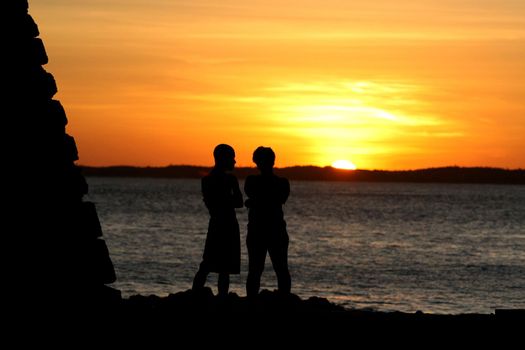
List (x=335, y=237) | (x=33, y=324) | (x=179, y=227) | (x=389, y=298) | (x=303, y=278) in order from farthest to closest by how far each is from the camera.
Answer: (x=179, y=227) < (x=335, y=237) < (x=303, y=278) < (x=389, y=298) < (x=33, y=324)

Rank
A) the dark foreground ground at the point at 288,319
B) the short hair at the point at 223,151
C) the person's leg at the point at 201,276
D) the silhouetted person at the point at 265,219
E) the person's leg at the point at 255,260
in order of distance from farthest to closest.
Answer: the person's leg at the point at 255,260 → the silhouetted person at the point at 265,219 → the person's leg at the point at 201,276 → the short hair at the point at 223,151 → the dark foreground ground at the point at 288,319

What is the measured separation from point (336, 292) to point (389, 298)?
7.48 feet

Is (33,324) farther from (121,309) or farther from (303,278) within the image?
(303,278)

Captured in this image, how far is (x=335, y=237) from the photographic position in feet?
255

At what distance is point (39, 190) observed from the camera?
388 inches

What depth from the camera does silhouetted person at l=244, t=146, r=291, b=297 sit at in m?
12.6

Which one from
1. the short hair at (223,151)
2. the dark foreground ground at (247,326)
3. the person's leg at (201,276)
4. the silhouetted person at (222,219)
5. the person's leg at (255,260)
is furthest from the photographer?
the person's leg at (255,260)

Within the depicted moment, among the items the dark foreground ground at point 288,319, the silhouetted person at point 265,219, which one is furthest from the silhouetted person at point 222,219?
the dark foreground ground at point 288,319

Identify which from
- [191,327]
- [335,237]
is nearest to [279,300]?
[191,327]

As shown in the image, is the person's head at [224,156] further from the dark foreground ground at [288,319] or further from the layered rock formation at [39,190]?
the layered rock formation at [39,190]

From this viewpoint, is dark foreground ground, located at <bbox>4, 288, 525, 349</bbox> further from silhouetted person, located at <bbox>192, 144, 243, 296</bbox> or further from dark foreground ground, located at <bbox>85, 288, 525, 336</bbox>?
silhouetted person, located at <bbox>192, 144, 243, 296</bbox>

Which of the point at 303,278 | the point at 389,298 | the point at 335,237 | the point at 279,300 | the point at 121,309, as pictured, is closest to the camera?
the point at 121,309

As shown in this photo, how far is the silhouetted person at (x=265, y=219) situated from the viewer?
41.4 feet

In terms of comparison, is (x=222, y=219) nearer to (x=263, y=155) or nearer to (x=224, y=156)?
(x=224, y=156)
